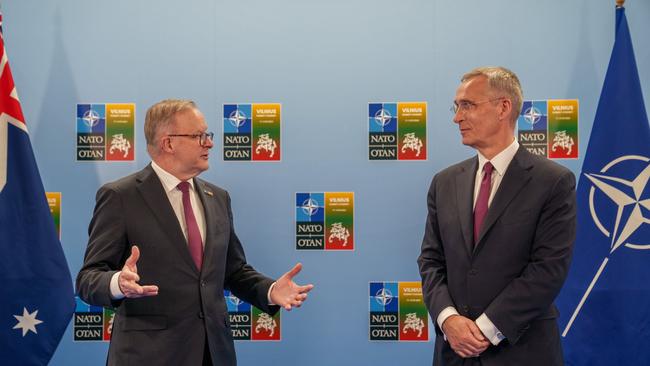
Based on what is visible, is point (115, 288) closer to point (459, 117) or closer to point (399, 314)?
point (459, 117)

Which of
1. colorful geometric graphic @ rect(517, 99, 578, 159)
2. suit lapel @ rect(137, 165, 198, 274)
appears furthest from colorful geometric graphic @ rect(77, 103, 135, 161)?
colorful geometric graphic @ rect(517, 99, 578, 159)

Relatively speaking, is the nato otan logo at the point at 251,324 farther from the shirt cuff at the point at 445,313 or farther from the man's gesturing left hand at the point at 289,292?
the shirt cuff at the point at 445,313

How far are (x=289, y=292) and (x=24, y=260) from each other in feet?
4.57

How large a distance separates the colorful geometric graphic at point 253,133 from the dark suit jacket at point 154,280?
41.4 inches

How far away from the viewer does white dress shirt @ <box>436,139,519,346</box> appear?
2164mm

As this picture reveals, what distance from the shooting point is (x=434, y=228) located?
8.13 ft

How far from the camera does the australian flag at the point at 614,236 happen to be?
3092 mm

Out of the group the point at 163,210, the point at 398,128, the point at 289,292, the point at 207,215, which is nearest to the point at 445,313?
the point at 289,292

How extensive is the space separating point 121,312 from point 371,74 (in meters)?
1.82

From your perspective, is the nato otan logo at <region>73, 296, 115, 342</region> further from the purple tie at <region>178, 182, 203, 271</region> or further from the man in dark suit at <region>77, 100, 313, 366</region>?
the purple tie at <region>178, 182, 203, 271</region>

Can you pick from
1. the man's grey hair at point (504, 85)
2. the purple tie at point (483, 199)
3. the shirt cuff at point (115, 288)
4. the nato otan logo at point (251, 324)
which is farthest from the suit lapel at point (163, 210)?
the man's grey hair at point (504, 85)

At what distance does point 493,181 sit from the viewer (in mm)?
2393

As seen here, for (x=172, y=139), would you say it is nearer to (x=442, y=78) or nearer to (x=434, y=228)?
(x=434, y=228)

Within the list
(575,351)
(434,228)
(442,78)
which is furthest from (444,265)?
(442,78)
